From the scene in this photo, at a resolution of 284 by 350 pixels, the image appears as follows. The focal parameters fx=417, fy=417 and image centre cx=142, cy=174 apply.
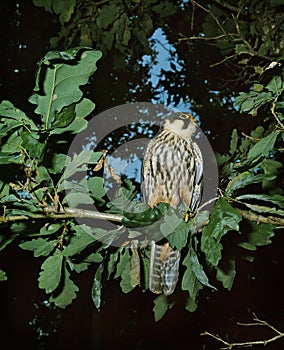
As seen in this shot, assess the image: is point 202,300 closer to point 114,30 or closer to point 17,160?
point 114,30

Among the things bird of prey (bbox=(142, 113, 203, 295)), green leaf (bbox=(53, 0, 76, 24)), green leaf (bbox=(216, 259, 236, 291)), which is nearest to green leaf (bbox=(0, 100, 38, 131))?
green leaf (bbox=(216, 259, 236, 291))

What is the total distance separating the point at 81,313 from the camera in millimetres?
6414

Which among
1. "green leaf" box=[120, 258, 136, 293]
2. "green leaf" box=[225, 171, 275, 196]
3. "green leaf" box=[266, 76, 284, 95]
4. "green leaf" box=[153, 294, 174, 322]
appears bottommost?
"green leaf" box=[153, 294, 174, 322]

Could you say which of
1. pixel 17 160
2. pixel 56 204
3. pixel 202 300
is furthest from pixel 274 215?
pixel 202 300

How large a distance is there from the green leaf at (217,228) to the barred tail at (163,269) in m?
0.65

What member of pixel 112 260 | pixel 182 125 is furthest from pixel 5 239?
pixel 182 125

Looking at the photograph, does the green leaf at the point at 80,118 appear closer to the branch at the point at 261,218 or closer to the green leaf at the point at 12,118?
the green leaf at the point at 12,118

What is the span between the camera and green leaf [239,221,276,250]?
115 cm

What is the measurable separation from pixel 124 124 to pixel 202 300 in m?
3.20

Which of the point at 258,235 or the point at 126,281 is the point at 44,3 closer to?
the point at 126,281

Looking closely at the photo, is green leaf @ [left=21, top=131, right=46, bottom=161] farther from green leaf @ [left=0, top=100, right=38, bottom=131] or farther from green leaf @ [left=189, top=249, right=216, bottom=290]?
green leaf @ [left=189, top=249, right=216, bottom=290]

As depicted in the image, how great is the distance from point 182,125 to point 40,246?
1156mm

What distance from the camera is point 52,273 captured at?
3.68 ft

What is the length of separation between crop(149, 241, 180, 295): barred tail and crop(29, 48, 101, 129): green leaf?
65 cm
